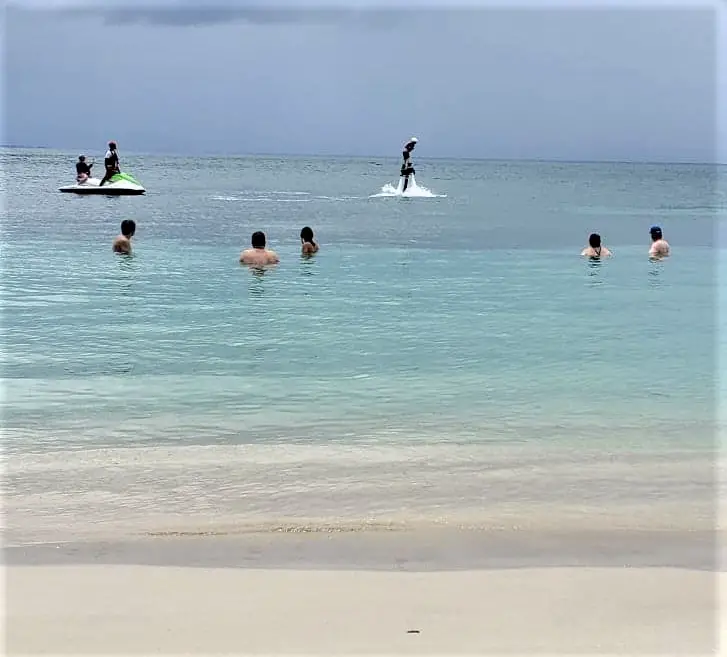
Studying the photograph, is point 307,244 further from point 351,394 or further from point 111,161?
point 111,161

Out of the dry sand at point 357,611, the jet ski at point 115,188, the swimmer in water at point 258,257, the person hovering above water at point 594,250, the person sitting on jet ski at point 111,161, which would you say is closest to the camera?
the dry sand at point 357,611

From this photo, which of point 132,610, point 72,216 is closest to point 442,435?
point 132,610

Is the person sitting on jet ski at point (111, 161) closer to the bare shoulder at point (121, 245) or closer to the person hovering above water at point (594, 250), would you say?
the bare shoulder at point (121, 245)

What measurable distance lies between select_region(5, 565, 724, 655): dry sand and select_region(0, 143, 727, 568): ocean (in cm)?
→ 74

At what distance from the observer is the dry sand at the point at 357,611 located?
11.9 feet

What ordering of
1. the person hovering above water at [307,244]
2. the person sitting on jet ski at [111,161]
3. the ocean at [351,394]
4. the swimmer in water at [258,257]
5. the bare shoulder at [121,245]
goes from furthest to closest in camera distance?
the person sitting on jet ski at [111,161]
the person hovering above water at [307,244]
the bare shoulder at [121,245]
the swimmer in water at [258,257]
the ocean at [351,394]

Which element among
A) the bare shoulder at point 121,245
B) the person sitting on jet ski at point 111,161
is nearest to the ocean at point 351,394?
the bare shoulder at point 121,245

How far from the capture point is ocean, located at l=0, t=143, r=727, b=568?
17.9 feet

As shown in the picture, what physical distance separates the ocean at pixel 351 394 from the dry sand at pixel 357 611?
744 millimetres

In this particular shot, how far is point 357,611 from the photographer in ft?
12.8

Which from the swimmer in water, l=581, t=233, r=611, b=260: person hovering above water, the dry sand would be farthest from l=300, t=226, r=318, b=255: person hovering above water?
the dry sand

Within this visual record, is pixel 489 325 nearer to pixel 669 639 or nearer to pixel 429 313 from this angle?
pixel 429 313

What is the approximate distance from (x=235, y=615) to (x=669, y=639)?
167 cm

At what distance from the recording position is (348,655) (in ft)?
11.7
